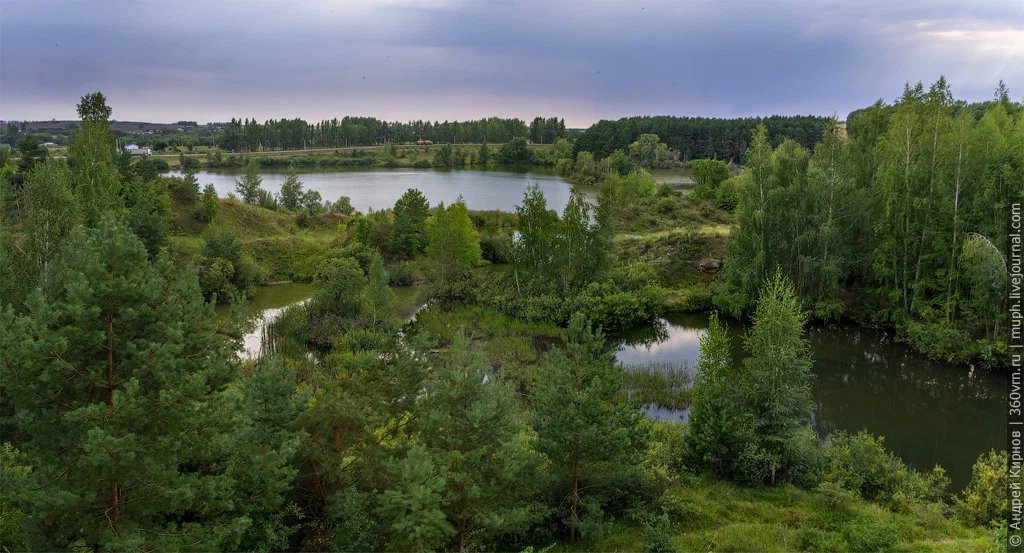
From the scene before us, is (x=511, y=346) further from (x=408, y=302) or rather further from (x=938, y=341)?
(x=938, y=341)

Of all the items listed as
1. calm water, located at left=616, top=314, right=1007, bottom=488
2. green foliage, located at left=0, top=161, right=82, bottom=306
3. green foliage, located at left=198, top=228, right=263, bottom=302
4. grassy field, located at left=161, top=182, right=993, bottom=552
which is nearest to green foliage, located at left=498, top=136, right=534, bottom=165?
green foliage, located at left=198, top=228, right=263, bottom=302

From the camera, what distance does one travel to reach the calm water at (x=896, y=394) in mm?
17266

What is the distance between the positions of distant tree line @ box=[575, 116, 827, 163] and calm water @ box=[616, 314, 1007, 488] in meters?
67.4

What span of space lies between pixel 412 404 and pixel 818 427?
13.9m

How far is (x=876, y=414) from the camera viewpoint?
1931 cm

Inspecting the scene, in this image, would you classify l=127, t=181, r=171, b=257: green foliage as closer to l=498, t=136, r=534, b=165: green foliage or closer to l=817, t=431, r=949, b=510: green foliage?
l=817, t=431, r=949, b=510: green foliage

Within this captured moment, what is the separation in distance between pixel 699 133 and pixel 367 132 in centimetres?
7418

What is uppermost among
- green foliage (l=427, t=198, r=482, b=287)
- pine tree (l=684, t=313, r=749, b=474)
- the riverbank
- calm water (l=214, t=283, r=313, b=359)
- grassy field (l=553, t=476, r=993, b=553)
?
the riverbank

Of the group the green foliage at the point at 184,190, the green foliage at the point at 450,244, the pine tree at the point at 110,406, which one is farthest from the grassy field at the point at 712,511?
the green foliage at the point at 184,190

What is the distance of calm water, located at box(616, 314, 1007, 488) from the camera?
17.3m

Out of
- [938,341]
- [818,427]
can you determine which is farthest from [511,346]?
[938,341]

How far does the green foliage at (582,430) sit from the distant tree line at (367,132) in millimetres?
120573

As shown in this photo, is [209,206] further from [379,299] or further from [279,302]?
[379,299]

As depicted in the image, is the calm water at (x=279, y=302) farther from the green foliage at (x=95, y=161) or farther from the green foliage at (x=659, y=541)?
the green foliage at (x=659, y=541)
